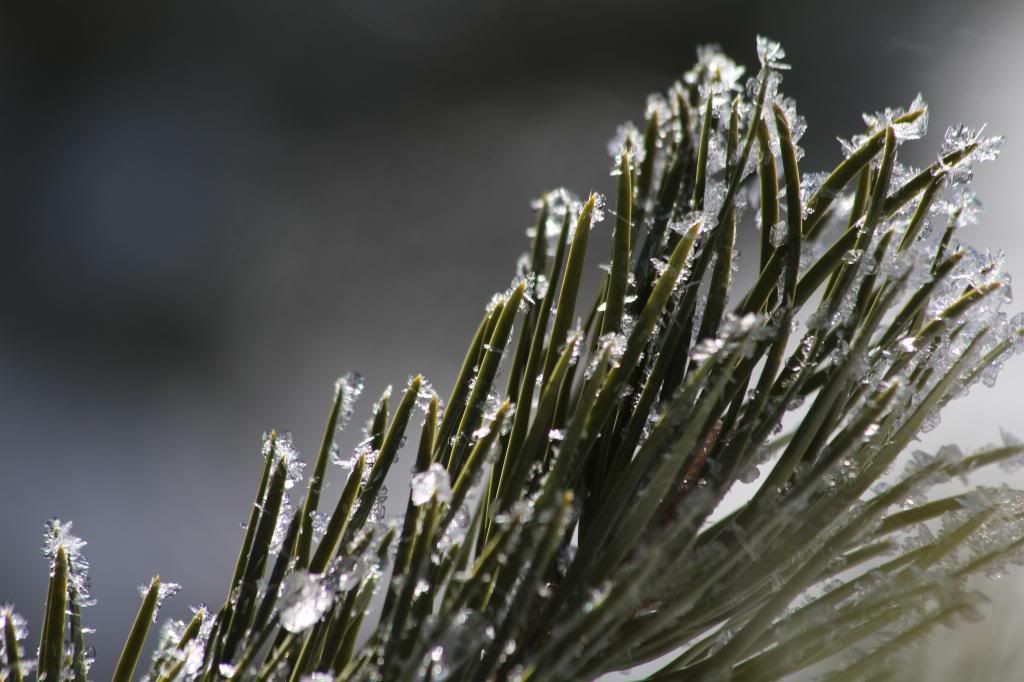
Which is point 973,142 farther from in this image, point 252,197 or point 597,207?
point 252,197

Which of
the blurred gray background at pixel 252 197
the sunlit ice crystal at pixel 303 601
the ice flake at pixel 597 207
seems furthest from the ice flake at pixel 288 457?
the blurred gray background at pixel 252 197

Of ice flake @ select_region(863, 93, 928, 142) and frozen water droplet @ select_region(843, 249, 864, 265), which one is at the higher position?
ice flake @ select_region(863, 93, 928, 142)

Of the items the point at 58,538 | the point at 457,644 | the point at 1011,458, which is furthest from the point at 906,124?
the point at 58,538

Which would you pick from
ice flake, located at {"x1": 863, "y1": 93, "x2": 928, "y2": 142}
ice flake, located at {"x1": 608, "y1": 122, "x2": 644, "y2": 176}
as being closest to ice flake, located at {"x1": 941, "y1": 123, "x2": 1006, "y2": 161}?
ice flake, located at {"x1": 863, "y1": 93, "x2": 928, "y2": 142}

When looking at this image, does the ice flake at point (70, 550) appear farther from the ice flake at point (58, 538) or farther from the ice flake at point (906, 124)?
the ice flake at point (906, 124)

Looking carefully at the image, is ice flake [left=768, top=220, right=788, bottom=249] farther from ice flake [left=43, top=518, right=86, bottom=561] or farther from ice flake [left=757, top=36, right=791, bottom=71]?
ice flake [left=43, top=518, right=86, bottom=561]

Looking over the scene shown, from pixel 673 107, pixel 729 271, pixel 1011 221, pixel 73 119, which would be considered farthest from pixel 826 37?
pixel 73 119
